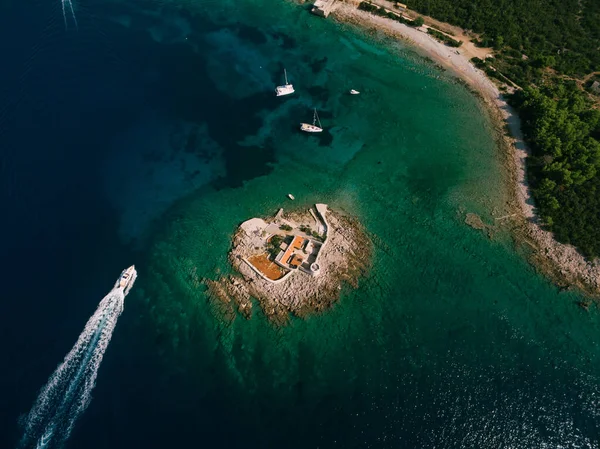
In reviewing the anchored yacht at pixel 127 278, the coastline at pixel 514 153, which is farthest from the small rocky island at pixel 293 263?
the coastline at pixel 514 153

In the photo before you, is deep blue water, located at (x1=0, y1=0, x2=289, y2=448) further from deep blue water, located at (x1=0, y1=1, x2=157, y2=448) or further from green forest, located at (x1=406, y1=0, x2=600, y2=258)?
green forest, located at (x1=406, y1=0, x2=600, y2=258)

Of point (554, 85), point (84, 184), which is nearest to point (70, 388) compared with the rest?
point (84, 184)

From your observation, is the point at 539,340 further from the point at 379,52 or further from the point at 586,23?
the point at 586,23

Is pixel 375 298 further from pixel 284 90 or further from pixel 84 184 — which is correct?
pixel 84 184

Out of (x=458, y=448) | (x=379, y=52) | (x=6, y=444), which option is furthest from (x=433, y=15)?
(x=6, y=444)

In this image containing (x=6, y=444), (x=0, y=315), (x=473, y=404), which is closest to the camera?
(x=6, y=444)

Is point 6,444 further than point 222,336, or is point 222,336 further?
point 222,336

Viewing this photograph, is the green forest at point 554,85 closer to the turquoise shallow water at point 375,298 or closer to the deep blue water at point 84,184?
the turquoise shallow water at point 375,298
